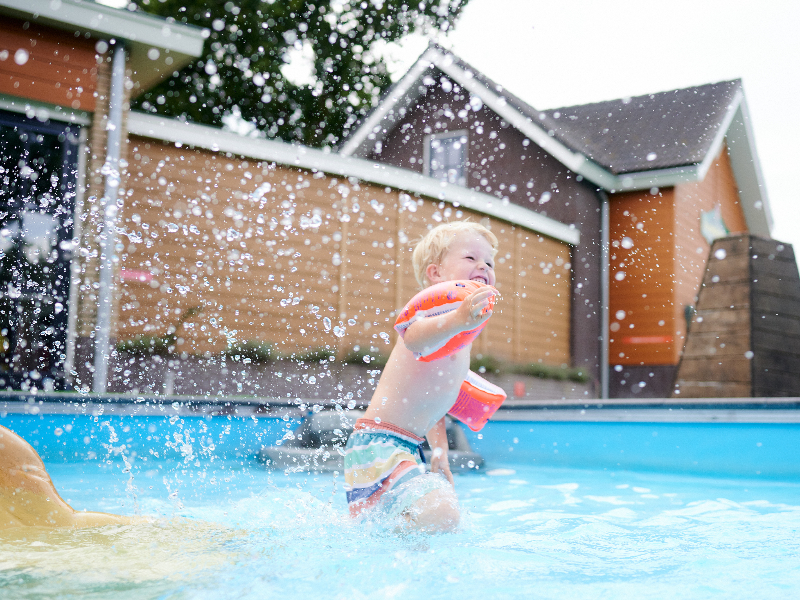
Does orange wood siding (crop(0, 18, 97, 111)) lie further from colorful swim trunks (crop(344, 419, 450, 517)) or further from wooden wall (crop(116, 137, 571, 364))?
colorful swim trunks (crop(344, 419, 450, 517))

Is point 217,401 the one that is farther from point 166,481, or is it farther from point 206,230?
point 206,230

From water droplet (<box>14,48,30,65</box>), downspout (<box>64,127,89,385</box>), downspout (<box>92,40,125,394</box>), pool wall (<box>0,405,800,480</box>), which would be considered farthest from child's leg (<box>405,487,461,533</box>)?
water droplet (<box>14,48,30,65</box>)

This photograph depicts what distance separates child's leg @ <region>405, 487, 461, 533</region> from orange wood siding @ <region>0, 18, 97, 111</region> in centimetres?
696

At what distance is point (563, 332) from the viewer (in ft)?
47.9

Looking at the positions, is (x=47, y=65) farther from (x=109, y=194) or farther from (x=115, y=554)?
(x=115, y=554)

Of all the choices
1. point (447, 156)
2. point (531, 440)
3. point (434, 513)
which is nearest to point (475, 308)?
point (434, 513)

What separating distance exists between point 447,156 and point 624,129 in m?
4.15

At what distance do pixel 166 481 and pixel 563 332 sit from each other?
10894mm

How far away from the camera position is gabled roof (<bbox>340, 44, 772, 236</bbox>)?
14.5 meters

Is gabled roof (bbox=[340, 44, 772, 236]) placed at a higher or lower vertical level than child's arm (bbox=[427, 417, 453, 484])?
higher

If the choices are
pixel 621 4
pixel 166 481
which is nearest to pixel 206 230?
pixel 166 481

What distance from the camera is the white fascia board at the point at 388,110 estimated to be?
15422 mm

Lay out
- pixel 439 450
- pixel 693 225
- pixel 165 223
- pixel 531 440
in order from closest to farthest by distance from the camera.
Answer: pixel 439 450 < pixel 531 440 < pixel 165 223 < pixel 693 225

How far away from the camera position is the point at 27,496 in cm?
241
